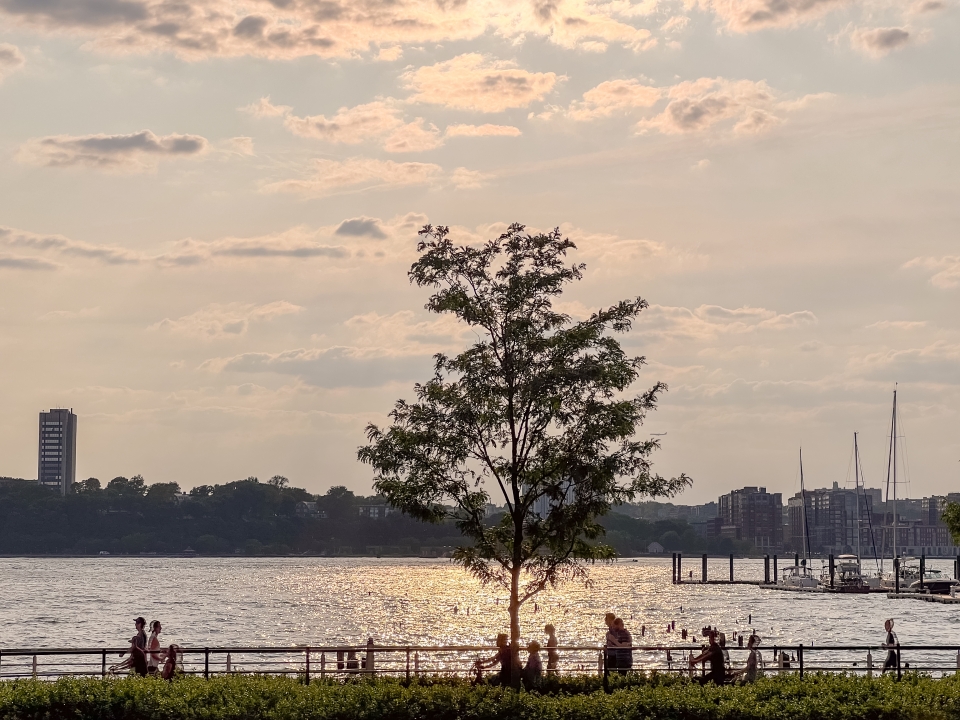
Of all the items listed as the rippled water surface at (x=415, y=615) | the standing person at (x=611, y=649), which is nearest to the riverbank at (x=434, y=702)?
the standing person at (x=611, y=649)

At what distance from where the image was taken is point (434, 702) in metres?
26.4

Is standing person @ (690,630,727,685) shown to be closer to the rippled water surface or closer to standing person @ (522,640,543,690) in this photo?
standing person @ (522,640,543,690)

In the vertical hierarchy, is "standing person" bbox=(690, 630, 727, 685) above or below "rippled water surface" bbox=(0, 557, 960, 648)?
above

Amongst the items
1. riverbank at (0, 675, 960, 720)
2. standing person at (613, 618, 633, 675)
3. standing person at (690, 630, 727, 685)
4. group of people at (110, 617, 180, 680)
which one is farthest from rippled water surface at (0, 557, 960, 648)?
riverbank at (0, 675, 960, 720)

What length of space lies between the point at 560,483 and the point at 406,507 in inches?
136

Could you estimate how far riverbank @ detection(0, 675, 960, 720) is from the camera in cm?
2575

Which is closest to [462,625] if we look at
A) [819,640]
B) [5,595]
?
[819,640]

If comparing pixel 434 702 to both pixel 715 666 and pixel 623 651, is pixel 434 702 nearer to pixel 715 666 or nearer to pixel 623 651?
pixel 623 651

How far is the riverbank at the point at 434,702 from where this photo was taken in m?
25.8

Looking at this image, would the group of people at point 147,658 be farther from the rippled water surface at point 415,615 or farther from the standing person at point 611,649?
the rippled water surface at point 415,615

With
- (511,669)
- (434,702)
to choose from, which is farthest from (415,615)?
→ (434,702)

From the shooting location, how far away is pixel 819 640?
103 meters

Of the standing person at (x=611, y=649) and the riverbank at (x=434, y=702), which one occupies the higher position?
the standing person at (x=611, y=649)

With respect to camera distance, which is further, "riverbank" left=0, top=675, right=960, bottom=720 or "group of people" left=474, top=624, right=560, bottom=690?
"group of people" left=474, top=624, right=560, bottom=690
